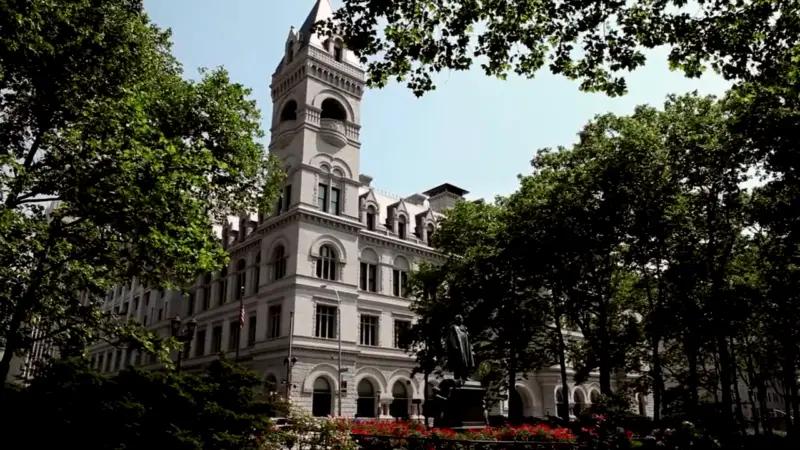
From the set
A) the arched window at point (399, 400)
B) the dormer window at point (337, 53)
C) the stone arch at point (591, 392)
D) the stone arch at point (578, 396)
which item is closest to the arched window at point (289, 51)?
the dormer window at point (337, 53)

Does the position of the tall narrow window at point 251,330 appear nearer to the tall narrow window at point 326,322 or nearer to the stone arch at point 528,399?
the tall narrow window at point 326,322

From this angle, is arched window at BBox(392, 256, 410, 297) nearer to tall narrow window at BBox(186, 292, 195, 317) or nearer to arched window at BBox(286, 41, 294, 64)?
arched window at BBox(286, 41, 294, 64)

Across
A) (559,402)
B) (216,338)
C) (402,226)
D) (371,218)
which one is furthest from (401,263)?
(559,402)

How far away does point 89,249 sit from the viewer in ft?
52.0

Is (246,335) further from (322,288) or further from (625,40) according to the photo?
(625,40)

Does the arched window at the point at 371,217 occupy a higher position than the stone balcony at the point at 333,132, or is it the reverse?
the stone balcony at the point at 333,132

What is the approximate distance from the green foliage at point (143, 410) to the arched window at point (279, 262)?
26.1 meters

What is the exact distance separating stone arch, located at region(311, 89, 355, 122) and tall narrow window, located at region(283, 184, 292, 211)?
21.9 ft

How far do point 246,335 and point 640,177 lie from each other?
2922 centimetres

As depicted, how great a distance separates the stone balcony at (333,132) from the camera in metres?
40.9

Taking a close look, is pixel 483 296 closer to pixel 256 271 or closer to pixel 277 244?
pixel 277 244

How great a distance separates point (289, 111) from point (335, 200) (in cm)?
850

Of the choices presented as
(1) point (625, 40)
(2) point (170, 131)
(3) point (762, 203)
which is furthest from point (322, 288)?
(1) point (625, 40)

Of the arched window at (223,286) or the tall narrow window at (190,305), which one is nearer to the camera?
the arched window at (223,286)
